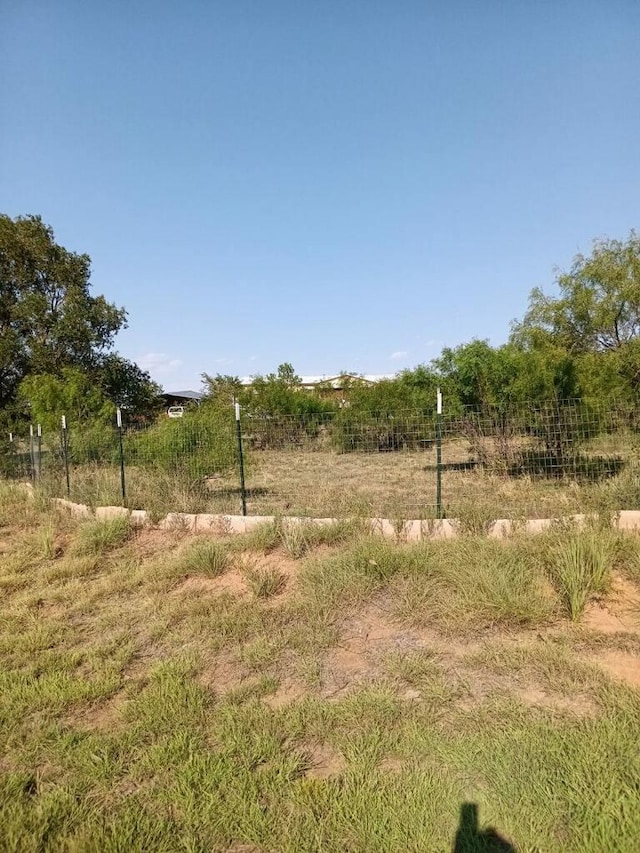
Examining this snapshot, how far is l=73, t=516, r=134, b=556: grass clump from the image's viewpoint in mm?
6500

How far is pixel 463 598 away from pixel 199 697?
7.13 ft

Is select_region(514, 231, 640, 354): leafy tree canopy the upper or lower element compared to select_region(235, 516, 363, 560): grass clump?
upper

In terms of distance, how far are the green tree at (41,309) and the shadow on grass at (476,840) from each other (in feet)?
60.1

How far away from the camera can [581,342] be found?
15797 millimetres

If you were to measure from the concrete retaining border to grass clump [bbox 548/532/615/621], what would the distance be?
79 centimetres

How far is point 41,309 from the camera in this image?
17.7 meters

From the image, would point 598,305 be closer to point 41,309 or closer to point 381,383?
point 381,383

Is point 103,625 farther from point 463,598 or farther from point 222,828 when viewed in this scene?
point 463,598

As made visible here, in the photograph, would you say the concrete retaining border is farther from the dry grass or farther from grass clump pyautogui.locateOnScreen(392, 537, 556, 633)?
grass clump pyautogui.locateOnScreen(392, 537, 556, 633)

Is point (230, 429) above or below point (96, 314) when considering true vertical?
below

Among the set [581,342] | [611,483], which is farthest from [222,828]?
[581,342]

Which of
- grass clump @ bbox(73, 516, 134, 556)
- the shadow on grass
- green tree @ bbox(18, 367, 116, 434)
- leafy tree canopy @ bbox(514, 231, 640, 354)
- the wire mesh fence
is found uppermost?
leafy tree canopy @ bbox(514, 231, 640, 354)

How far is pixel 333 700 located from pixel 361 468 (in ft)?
36.4

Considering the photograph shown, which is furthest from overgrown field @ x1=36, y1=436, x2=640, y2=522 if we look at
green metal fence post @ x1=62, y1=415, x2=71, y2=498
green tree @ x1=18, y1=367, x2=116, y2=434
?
green tree @ x1=18, y1=367, x2=116, y2=434
